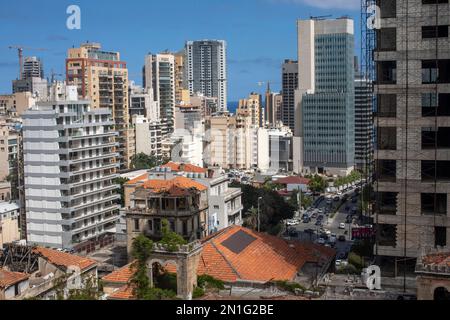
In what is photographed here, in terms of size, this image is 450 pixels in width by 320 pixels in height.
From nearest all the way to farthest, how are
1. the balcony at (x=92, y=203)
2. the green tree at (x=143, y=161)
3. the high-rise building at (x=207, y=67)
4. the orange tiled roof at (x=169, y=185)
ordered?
the orange tiled roof at (x=169, y=185) → the balcony at (x=92, y=203) → the green tree at (x=143, y=161) → the high-rise building at (x=207, y=67)

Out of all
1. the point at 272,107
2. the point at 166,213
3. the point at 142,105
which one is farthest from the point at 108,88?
the point at 272,107

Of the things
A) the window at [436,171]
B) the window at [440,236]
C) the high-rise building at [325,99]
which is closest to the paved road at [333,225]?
the window at [440,236]

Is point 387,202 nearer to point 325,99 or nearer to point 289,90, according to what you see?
point 325,99

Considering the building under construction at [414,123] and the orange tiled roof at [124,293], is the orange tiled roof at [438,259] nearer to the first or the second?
the building under construction at [414,123]

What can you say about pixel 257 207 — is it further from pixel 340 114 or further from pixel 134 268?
pixel 340 114

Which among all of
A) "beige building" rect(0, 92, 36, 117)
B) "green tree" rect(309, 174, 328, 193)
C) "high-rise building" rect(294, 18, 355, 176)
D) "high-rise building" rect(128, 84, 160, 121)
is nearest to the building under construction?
"green tree" rect(309, 174, 328, 193)
